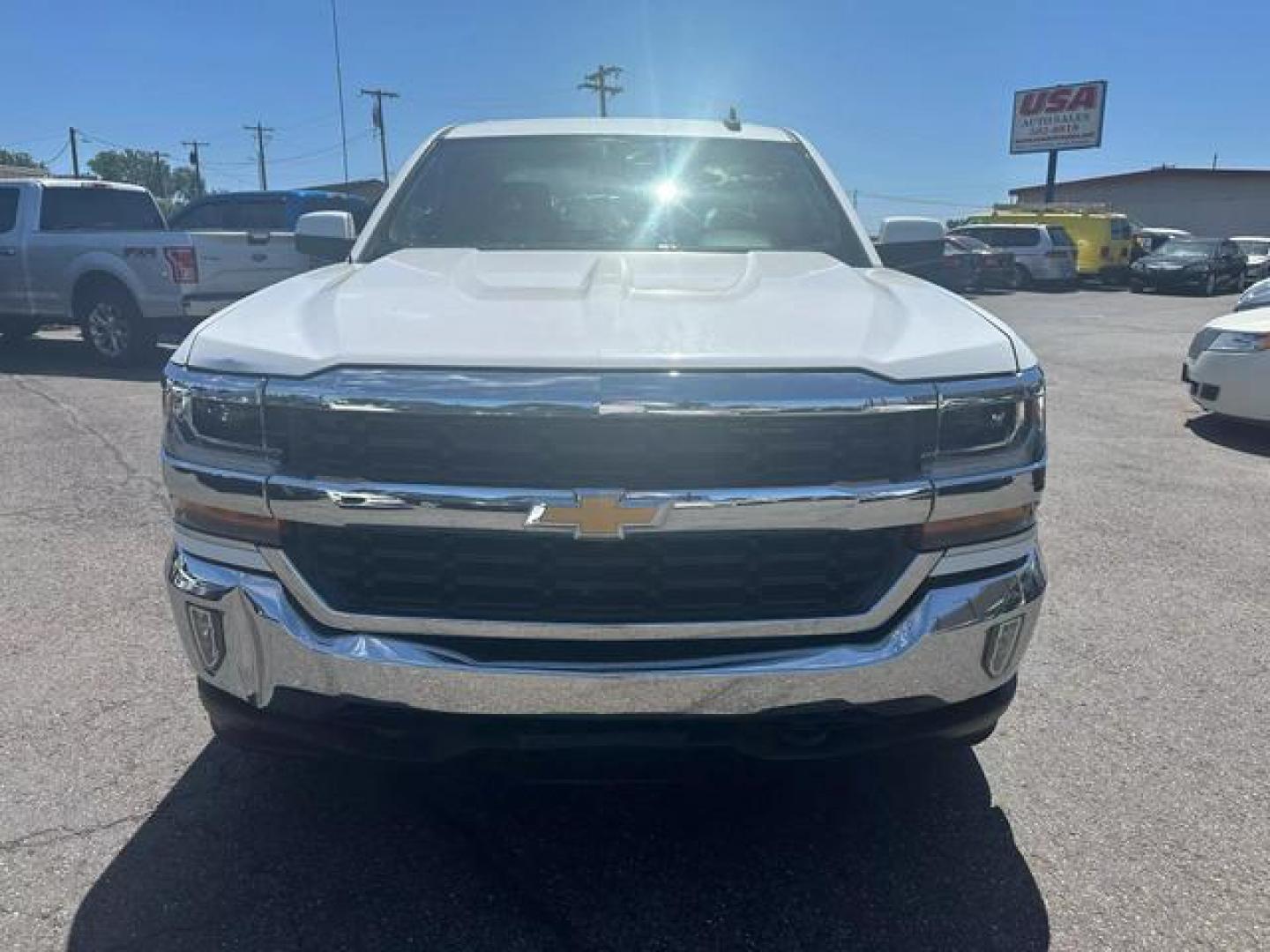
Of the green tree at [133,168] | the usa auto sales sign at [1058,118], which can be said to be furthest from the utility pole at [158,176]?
the usa auto sales sign at [1058,118]

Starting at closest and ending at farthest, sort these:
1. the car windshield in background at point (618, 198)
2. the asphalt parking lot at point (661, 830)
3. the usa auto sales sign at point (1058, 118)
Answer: the asphalt parking lot at point (661, 830) → the car windshield in background at point (618, 198) → the usa auto sales sign at point (1058, 118)

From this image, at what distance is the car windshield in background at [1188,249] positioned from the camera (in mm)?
26109

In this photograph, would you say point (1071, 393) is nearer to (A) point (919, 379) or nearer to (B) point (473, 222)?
(B) point (473, 222)

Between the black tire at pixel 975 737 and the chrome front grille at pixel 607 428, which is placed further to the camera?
the black tire at pixel 975 737

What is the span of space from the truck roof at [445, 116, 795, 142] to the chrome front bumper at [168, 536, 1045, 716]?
2483mm

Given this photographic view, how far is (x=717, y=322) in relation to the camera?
2.22 meters

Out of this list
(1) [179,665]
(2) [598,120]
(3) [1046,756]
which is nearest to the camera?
(3) [1046,756]

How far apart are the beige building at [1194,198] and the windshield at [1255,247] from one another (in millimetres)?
13708

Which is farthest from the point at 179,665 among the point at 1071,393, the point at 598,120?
the point at 1071,393

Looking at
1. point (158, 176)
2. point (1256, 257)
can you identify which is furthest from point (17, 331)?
point (158, 176)

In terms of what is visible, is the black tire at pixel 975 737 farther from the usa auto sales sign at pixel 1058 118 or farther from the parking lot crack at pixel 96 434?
the usa auto sales sign at pixel 1058 118

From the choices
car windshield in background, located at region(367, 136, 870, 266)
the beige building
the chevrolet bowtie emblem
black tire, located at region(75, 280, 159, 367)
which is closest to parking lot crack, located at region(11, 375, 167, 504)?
black tire, located at region(75, 280, 159, 367)

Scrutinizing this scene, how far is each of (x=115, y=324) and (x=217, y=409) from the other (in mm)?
A: 9843

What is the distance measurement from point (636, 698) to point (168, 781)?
1.58m
